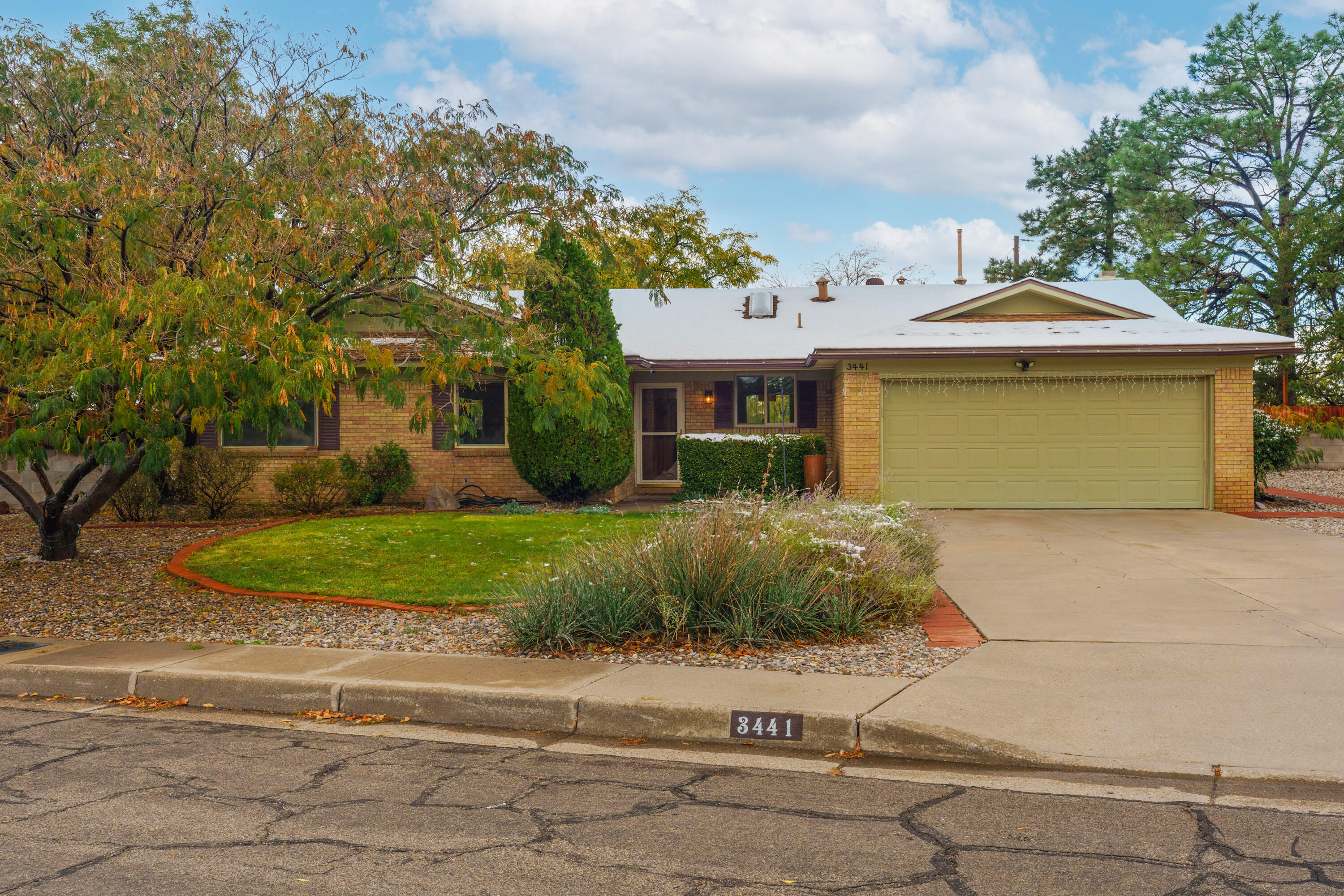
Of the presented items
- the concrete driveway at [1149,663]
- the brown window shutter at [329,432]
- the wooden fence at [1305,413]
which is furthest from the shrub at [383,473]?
the wooden fence at [1305,413]

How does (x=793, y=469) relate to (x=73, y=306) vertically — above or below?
below

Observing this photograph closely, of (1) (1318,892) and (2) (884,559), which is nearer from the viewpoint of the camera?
(1) (1318,892)

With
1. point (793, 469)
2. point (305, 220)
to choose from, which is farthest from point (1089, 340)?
point (305, 220)

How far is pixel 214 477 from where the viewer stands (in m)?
16.2

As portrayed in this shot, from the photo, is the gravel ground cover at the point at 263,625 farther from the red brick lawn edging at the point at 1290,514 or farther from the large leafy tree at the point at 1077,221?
the large leafy tree at the point at 1077,221

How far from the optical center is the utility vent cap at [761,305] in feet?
71.3

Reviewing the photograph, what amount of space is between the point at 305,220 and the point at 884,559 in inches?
215

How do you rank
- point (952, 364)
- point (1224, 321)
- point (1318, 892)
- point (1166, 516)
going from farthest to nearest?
point (1224, 321) → point (952, 364) → point (1166, 516) → point (1318, 892)

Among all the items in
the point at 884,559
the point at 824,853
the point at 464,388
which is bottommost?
the point at 824,853

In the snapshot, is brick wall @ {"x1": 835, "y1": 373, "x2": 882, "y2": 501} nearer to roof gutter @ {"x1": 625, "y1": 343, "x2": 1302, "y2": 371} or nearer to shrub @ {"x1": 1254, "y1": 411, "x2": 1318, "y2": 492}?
roof gutter @ {"x1": 625, "y1": 343, "x2": 1302, "y2": 371}

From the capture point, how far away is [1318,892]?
3.46 m

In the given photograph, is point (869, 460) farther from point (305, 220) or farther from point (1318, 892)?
point (1318, 892)

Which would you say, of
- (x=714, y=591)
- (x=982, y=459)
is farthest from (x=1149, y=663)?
(x=982, y=459)

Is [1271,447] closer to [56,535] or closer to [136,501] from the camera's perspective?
[56,535]
